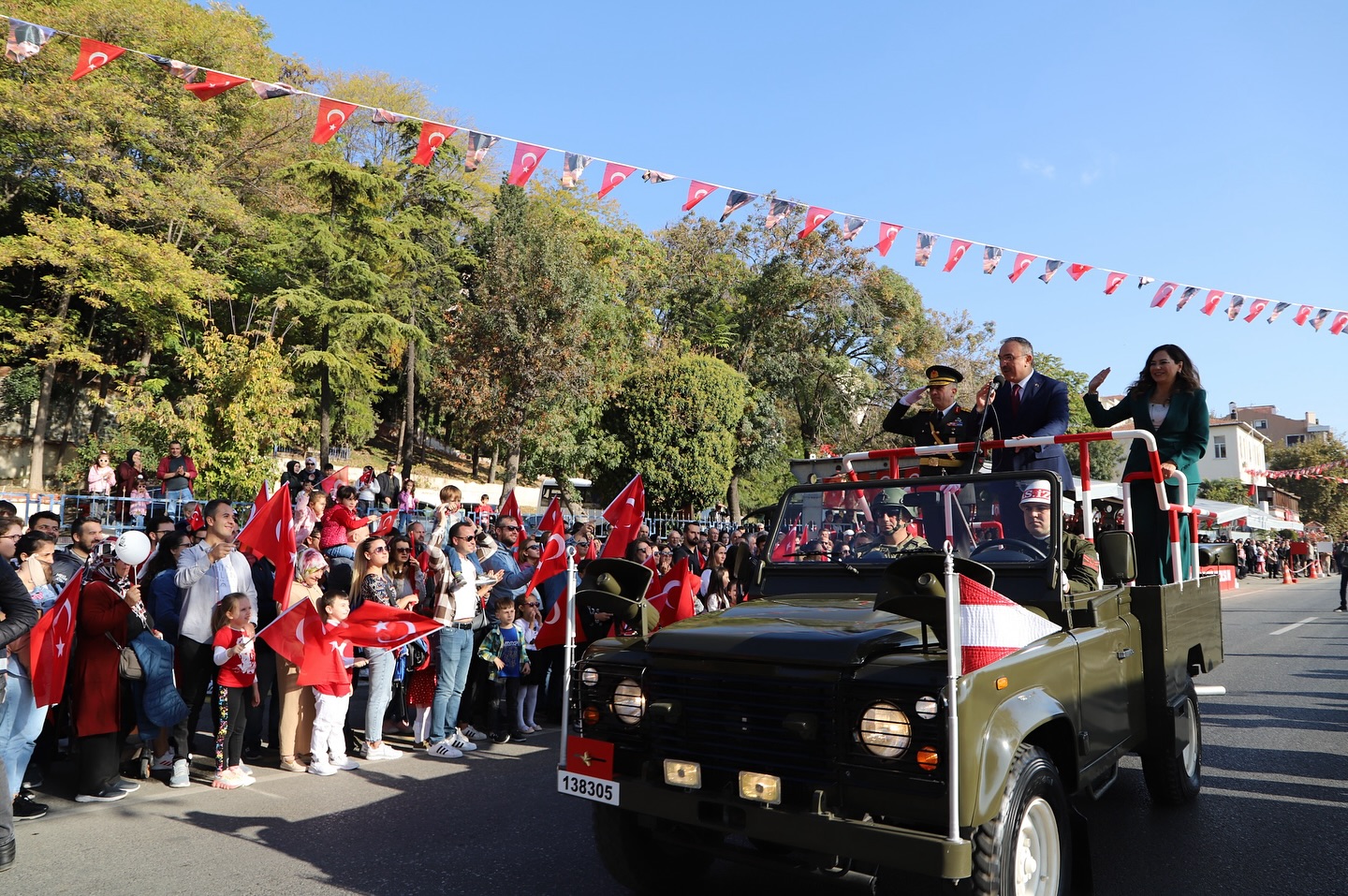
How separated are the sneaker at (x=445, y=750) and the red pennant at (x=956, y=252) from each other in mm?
11812

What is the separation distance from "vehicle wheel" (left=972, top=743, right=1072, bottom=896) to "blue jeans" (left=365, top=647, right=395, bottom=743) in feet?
17.7

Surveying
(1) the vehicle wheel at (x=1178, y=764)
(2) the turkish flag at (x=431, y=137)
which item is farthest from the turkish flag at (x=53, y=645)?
(2) the turkish flag at (x=431, y=137)

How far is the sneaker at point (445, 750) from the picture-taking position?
7.79 metres

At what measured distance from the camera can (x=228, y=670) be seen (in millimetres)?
6824

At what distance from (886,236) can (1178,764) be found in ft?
35.4

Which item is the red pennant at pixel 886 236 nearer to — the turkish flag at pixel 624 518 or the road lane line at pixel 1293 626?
the turkish flag at pixel 624 518

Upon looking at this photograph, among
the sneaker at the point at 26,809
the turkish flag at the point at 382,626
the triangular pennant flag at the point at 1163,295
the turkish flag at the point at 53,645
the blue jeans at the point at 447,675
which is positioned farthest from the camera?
the triangular pennant flag at the point at 1163,295

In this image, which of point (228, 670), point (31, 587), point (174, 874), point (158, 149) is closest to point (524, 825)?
point (174, 874)

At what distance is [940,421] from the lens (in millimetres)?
6883

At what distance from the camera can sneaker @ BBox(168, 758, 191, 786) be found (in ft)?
22.1

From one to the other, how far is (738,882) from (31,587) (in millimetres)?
5127

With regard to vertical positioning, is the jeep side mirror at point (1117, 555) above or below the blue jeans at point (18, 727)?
above

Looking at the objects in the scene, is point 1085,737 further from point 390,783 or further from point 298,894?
point 390,783

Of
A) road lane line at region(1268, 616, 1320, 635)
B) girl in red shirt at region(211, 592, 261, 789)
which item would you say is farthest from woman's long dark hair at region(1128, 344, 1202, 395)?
road lane line at region(1268, 616, 1320, 635)
